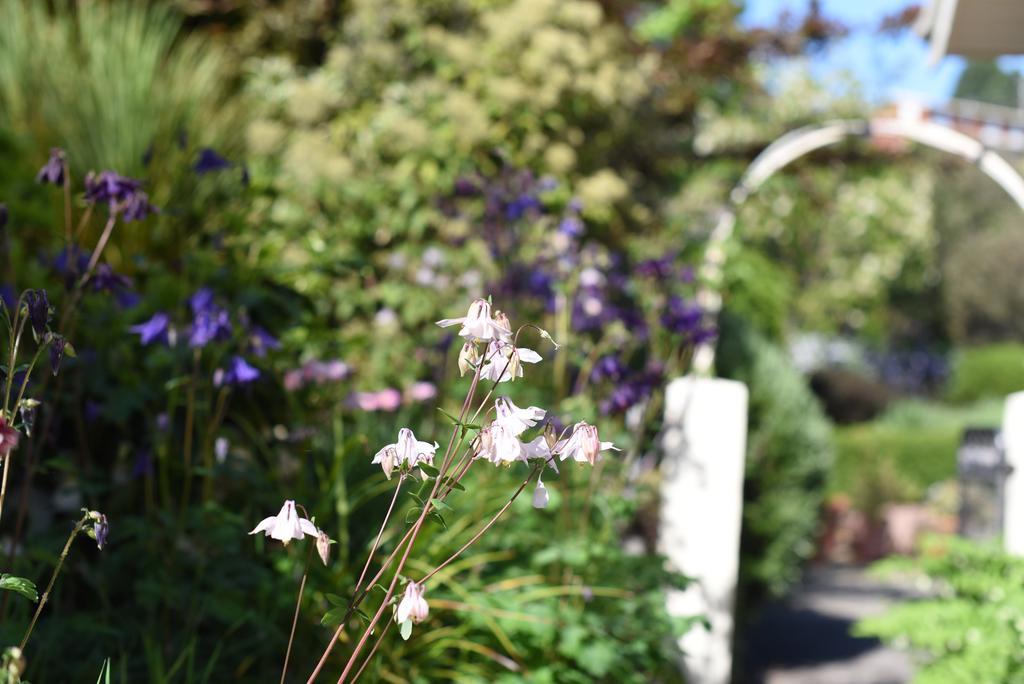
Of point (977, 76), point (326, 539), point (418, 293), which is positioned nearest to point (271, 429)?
point (418, 293)

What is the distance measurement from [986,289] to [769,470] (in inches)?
745

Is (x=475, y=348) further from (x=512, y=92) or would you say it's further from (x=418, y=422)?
(x=512, y=92)

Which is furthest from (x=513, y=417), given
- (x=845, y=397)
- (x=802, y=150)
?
(x=845, y=397)

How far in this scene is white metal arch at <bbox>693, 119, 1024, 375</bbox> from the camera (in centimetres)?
448

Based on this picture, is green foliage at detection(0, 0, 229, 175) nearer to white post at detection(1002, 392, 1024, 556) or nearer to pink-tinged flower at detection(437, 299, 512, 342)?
pink-tinged flower at detection(437, 299, 512, 342)

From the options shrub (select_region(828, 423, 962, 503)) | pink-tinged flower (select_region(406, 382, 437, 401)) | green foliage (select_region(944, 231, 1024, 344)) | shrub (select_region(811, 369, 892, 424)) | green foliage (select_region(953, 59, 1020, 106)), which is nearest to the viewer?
pink-tinged flower (select_region(406, 382, 437, 401))

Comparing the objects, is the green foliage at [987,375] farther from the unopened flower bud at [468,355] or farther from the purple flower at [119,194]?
the unopened flower bud at [468,355]

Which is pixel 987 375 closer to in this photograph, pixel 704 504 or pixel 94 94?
pixel 704 504

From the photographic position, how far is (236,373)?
222 cm

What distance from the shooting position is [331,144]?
525 cm

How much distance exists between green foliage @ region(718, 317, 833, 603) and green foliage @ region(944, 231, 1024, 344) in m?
18.3

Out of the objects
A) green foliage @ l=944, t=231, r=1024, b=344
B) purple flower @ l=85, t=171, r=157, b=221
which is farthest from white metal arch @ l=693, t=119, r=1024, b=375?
green foliage @ l=944, t=231, r=1024, b=344

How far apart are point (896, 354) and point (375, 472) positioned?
23495mm

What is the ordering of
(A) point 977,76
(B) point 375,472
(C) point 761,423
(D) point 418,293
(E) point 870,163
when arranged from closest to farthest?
(B) point 375,472
(D) point 418,293
(C) point 761,423
(E) point 870,163
(A) point 977,76
